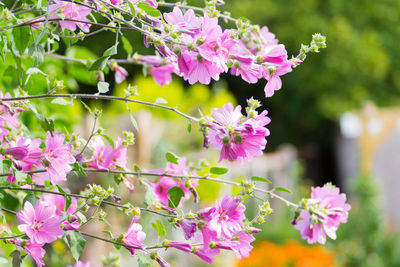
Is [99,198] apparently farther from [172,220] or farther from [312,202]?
[312,202]

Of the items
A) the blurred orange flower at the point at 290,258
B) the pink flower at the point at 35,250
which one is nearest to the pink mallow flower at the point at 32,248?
the pink flower at the point at 35,250

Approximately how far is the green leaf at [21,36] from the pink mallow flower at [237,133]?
36 centimetres

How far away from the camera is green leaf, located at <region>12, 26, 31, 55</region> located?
1063mm

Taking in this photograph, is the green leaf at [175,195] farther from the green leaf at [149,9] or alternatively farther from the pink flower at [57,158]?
the green leaf at [149,9]

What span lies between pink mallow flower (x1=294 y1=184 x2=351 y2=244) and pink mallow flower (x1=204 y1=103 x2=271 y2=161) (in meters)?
0.20

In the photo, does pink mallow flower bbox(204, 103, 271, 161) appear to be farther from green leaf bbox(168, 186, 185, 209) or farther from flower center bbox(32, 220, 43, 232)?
flower center bbox(32, 220, 43, 232)

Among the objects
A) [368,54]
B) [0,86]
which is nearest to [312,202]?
[0,86]

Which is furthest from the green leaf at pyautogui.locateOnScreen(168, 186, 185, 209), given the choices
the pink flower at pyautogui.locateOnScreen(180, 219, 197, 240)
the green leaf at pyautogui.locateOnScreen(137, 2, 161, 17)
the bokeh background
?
the bokeh background

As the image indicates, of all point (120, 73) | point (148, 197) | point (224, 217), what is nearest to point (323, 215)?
point (224, 217)

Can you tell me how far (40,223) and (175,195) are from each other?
0.81ft

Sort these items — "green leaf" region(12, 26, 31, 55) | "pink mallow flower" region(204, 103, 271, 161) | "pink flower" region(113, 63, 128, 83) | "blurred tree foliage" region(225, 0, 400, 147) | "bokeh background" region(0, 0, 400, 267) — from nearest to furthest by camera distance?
"pink mallow flower" region(204, 103, 271, 161) < "green leaf" region(12, 26, 31, 55) < "pink flower" region(113, 63, 128, 83) < "bokeh background" region(0, 0, 400, 267) < "blurred tree foliage" region(225, 0, 400, 147)

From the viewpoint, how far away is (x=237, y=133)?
94cm

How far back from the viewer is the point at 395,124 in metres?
10.1

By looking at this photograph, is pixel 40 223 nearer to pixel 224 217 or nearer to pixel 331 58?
pixel 224 217
